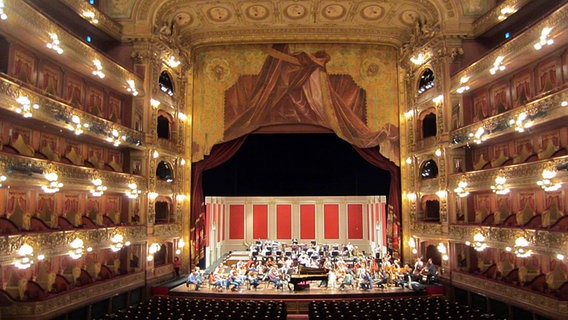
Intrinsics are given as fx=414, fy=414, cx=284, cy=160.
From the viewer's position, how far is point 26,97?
13.7m

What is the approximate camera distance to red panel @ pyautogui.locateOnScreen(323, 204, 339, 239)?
31.2m

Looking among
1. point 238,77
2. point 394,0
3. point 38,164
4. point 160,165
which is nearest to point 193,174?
point 160,165

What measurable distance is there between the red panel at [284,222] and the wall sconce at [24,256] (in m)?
19.7

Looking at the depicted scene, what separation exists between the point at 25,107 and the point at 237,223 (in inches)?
777

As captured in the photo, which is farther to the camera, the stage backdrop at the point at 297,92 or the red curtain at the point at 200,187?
the stage backdrop at the point at 297,92

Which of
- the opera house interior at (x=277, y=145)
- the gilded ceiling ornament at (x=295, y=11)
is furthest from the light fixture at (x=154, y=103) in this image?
the gilded ceiling ornament at (x=295, y=11)

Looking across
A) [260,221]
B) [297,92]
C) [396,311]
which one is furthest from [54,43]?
[260,221]

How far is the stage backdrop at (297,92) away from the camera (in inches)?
957

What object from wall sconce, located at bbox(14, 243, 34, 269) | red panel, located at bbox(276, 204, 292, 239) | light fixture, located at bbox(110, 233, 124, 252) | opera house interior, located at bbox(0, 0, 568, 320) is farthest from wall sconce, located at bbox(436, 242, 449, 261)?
wall sconce, located at bbox(14, 243, 34, 269)

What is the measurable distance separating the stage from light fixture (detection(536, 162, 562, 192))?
7.39 metres

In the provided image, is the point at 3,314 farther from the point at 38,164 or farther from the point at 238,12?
the point at 238,12

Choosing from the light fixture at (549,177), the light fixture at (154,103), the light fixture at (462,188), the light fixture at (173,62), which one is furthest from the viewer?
the light fixture at (173,62)

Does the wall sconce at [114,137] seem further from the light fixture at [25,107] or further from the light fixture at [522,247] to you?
the light fixture at [522,247]

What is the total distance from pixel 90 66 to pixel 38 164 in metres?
5.20
